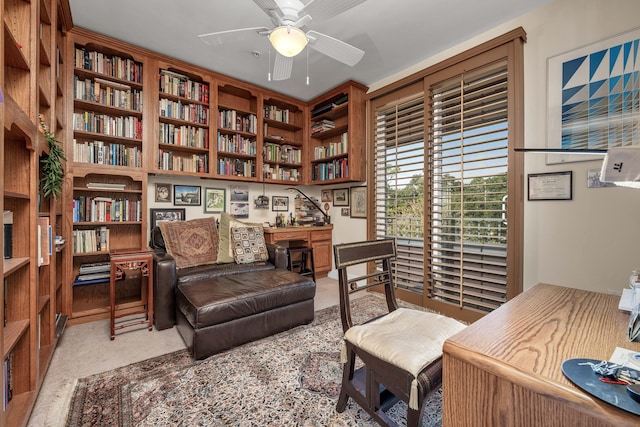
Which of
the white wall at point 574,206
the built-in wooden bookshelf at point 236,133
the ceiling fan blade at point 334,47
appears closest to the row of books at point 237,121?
the built-in wooden bookshelf at point 236,133

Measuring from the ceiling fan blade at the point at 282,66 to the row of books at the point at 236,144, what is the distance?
128 centimetres

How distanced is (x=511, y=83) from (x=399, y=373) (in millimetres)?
2566

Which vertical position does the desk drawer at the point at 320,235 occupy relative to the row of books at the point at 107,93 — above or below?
below

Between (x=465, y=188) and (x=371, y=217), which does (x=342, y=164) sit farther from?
(x=465, y=188)

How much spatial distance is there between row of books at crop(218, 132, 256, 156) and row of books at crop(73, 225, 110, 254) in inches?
61.5

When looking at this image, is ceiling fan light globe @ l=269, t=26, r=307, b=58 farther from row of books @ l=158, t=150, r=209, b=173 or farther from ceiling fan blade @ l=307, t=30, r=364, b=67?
row of books @ l=158, t=150, r=209, b=173

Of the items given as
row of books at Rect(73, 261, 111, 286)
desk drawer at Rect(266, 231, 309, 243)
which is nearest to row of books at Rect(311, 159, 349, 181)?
desk drawer at Rect(266, 231, 309, 243)

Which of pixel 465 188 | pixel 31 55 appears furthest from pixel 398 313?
pixel 31 55

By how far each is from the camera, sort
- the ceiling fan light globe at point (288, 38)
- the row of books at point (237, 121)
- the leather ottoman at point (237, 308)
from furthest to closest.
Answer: the row of books at point (237, 121) < the leather ottoman at point (237, 308) < the ceiling fan light globe at point (288, 38)

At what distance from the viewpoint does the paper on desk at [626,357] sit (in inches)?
23.9

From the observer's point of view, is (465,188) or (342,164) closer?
(465,188)

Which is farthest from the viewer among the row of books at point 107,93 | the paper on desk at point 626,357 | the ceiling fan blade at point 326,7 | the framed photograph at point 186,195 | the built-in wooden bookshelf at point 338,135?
the built-in wooden bookshelf at point 338,135

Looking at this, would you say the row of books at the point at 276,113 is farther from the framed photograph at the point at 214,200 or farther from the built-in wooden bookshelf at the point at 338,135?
the framed photograph at the point at 214,200

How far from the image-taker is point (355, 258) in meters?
1.54
